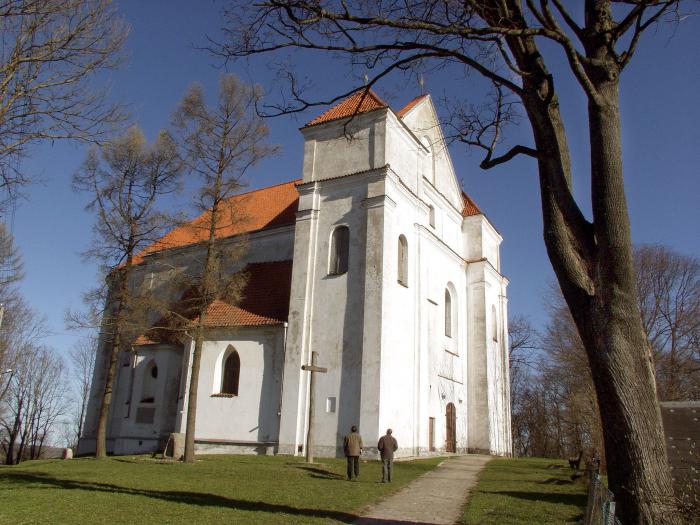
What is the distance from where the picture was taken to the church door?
24525mm

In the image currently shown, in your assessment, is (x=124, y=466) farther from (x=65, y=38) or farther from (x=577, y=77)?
(x=577, y=77)

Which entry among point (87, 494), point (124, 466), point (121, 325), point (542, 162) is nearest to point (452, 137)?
point (542, 162)

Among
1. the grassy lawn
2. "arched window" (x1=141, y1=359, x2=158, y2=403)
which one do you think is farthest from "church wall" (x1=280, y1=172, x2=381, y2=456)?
"arched window" (x1=141, y1=359, x2=158, y2=403)

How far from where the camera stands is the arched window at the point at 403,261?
71.7 ft

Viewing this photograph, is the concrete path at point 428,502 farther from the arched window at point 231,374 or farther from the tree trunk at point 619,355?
the arched window at point 231,374

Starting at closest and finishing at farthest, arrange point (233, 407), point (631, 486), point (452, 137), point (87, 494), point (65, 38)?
1. point (631, 486)
2. point (65, 38)
3. point (452, 137)
4. point (87, 494)
5. point (233, 407)

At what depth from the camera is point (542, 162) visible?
23.4 feet

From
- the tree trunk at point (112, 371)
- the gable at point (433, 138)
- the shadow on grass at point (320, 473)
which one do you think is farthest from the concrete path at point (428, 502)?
the gable at point (433, 138)

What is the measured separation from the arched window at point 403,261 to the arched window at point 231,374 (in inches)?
277

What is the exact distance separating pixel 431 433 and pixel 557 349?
599 inches

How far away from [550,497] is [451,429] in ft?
43.6

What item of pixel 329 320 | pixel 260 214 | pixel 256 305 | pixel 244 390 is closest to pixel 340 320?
pixel 329 320

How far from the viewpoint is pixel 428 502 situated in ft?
35.6

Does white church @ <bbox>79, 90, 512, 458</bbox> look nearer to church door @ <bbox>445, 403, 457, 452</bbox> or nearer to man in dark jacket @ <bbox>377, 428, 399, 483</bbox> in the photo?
church door @ <bbox>445, 403, 457, 452</bbox>
